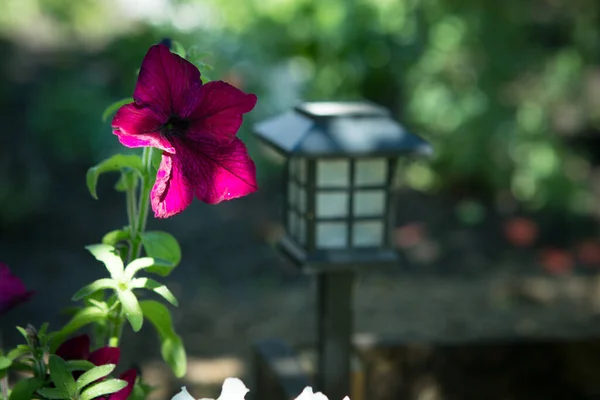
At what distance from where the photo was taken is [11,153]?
504 centimetres

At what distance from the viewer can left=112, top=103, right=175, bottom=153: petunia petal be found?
2.65 ft

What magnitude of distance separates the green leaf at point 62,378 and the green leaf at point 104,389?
13 mm

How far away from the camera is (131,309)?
0.88m

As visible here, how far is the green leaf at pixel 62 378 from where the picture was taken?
2.80 feet

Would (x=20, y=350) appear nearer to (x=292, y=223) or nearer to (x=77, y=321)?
(x=77, y=321)

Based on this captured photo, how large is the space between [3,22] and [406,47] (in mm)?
3843

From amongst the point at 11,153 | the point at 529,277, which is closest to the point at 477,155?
the point at 529,277

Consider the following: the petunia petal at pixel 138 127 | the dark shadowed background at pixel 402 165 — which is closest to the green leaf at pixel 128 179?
the petunia petal at pixel 138 127

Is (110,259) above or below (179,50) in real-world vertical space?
below

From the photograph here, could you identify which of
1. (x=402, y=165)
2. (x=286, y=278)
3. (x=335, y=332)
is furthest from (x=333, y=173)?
(x=402, y=165)

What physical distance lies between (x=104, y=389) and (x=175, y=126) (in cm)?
30

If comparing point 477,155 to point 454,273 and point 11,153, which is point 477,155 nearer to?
Answer: point 454,273

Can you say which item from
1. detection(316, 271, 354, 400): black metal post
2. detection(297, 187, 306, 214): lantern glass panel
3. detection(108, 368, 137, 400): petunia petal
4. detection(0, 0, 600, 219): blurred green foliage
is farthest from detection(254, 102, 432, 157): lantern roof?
detection(0, 0, 600, 219): blurred green foliage

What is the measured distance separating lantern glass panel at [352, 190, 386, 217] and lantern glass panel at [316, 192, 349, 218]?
3 centimetres
